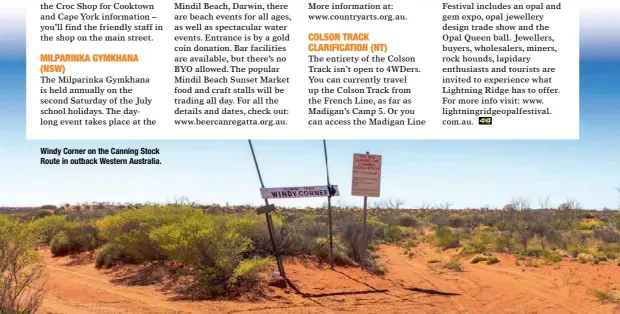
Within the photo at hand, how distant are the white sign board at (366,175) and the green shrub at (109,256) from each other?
666 cm

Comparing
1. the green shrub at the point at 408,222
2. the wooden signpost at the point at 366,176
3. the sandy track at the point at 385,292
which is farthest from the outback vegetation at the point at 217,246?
the green shrub at the point at 408,222

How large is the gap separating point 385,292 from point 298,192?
2839mm

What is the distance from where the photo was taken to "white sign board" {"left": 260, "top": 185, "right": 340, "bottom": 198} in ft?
41.5

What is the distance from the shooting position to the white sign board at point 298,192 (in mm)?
12655

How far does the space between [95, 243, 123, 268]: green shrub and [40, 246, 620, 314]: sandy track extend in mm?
294

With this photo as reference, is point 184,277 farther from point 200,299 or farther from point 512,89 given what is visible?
point 512,89

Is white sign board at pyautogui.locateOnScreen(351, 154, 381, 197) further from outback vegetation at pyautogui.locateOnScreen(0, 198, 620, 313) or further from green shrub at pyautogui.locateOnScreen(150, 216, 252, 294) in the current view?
green shrub at pyautogui.locateOnScreen(150, 216, 252, 294)

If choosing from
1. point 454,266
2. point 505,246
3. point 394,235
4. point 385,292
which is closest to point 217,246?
point 385,292

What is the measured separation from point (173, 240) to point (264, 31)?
469 cm

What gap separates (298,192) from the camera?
1302 cm

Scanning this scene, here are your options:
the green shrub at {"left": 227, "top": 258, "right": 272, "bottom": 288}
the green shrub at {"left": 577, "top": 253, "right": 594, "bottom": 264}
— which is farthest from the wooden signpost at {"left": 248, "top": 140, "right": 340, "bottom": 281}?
the green shrub at {"left": 577, "top": 253, "right": 594, "bottom": 264}

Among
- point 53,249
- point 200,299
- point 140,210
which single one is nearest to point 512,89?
point 200,299

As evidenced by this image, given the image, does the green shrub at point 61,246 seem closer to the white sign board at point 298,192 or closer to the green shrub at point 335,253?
the green shrub at point 335,253

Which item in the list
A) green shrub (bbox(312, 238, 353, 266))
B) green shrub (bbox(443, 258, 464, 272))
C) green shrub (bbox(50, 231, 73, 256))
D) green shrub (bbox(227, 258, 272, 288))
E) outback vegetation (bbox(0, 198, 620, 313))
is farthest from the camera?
green shrub (bbox(50, 231, 73, 256))
